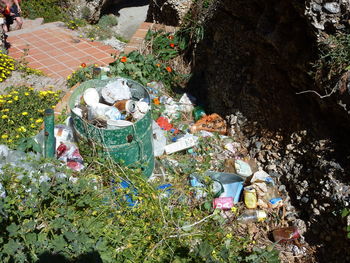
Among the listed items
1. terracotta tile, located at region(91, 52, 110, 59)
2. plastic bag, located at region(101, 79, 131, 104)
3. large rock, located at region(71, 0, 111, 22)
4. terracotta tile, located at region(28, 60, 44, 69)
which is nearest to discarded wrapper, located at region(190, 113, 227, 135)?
plastic bag, located at region(101, 79, 131, 104)

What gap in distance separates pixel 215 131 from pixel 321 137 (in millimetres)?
1280

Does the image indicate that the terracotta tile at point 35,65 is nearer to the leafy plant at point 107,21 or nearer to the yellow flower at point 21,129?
the yellow flower at point 21,129

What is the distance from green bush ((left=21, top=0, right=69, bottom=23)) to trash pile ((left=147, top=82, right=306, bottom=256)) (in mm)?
4125

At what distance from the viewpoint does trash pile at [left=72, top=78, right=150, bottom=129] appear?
3.35 meters

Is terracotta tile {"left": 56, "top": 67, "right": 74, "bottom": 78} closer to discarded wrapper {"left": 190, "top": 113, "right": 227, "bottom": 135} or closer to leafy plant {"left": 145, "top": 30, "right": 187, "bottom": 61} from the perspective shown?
leafy plant {"left": 145, "top": 30, "right": 187, "bottom": 61}

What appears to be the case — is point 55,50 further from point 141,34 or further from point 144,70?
point 144,70

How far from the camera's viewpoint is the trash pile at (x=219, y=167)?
3.32 metres

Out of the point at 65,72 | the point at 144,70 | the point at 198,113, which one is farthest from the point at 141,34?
the point at 198,113

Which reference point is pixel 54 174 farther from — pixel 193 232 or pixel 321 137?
pixel 321 137

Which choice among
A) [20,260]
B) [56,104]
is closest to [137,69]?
[56,104]

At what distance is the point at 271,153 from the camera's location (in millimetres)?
3678

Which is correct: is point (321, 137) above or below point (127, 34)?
above

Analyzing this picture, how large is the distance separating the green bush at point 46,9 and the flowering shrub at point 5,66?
2465 millimetres

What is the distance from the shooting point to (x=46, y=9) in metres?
7.93
